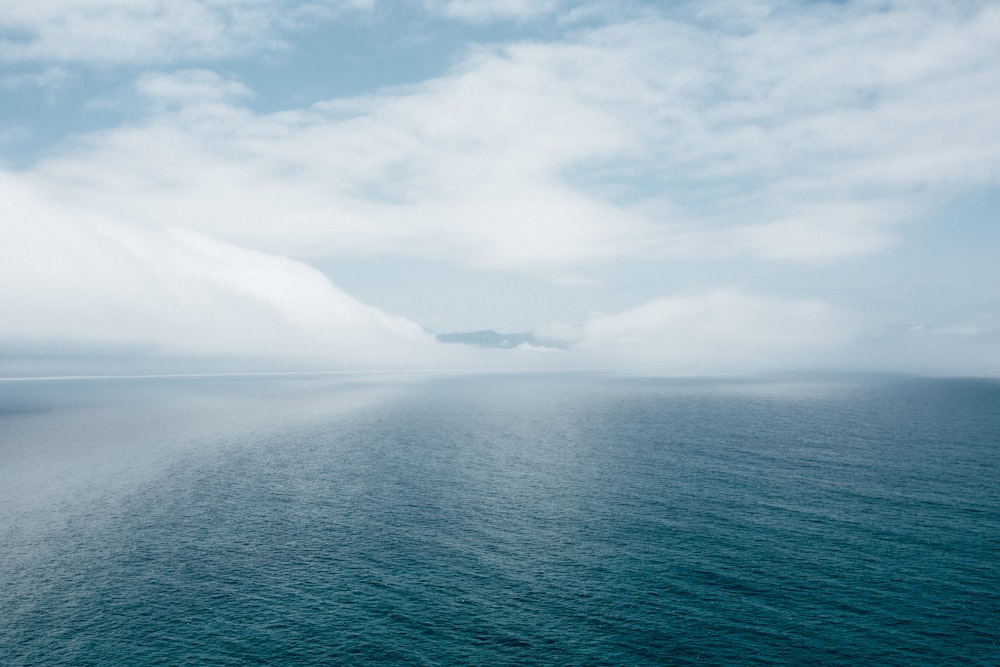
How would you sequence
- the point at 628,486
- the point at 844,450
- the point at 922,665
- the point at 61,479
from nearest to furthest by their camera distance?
the point at 922,665, the point at 628,486, the point at 61,479, the point at 844,450

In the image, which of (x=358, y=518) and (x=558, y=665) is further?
(x=358, y=518)

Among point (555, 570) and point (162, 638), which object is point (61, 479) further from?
point (555, 570)

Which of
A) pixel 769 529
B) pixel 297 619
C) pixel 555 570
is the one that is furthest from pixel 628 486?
pixel 297 619

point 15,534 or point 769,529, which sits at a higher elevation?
point 769,529

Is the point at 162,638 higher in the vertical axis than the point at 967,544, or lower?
lower

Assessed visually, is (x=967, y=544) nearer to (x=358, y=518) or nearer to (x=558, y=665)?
(x=558, y=665)

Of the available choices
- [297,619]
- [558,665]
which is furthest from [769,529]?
[297,619]

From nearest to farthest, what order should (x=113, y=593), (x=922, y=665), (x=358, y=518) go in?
(x=922, y=665) → (x=113, y=593) → (x=358, y=518)

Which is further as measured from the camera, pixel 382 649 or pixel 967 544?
pixel 967 544

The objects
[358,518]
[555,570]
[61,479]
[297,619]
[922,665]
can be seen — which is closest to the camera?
[922,665]
